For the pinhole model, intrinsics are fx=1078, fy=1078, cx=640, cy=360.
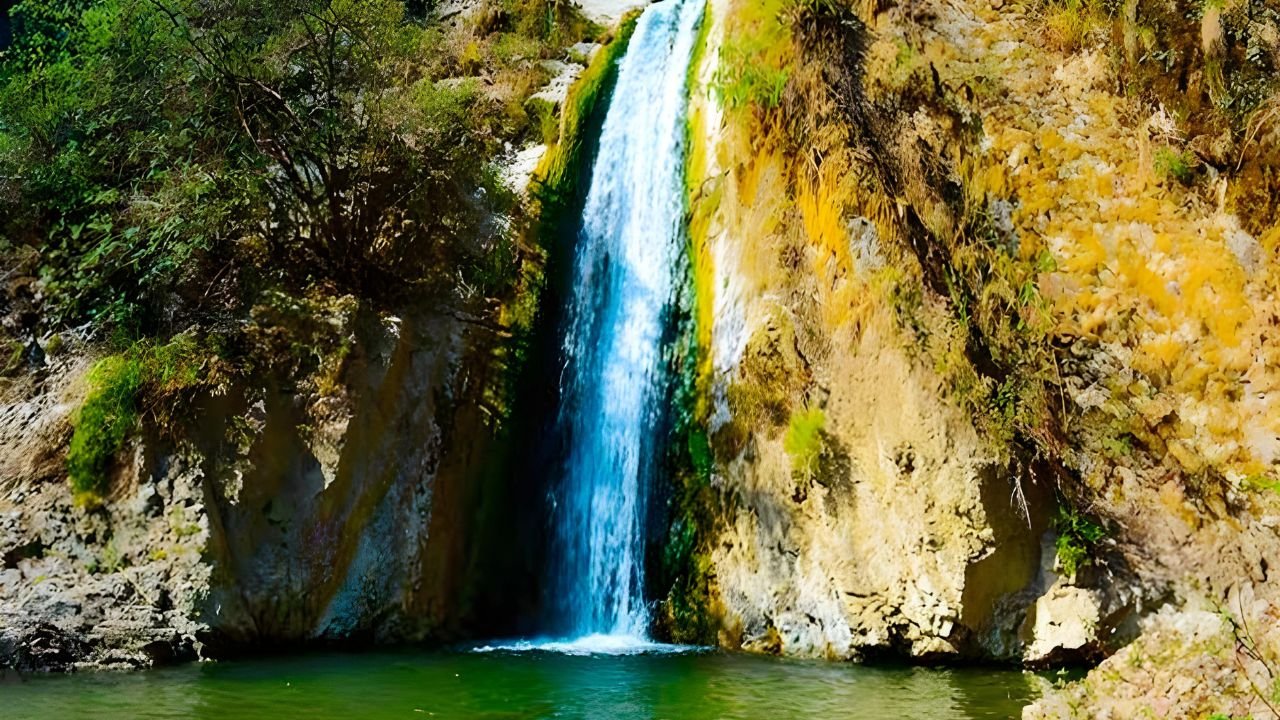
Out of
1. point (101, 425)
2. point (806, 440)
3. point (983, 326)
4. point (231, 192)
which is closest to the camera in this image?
point (101, 425)

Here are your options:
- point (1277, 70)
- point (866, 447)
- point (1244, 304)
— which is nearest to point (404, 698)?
point (866, 447)

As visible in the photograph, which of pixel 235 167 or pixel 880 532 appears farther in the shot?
pixel 235 167

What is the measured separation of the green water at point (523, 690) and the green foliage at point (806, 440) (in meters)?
1.82

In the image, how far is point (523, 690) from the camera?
8188mm

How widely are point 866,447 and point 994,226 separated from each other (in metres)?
3.42

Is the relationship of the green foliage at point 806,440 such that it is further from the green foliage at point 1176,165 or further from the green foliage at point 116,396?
the green foliage at point 116,396

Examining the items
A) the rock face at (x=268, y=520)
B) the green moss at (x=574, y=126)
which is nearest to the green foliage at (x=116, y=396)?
the rock face at (x=268, y=520)

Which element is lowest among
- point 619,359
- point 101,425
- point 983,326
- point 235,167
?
point 101,425

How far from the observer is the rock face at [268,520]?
30.8 feet

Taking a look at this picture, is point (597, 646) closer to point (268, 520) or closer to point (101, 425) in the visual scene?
point (268, 520)

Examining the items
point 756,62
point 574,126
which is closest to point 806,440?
point 756,62

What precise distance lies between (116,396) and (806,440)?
654cm

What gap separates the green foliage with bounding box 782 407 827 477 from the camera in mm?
10219

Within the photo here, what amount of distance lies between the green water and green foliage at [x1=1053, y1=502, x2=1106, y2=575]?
1.12 metres
